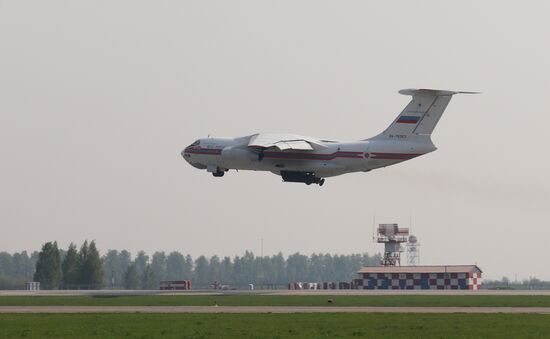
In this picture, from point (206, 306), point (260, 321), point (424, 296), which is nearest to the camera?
point (260, 321)

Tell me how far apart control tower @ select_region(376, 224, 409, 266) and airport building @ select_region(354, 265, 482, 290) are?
11.5 metres

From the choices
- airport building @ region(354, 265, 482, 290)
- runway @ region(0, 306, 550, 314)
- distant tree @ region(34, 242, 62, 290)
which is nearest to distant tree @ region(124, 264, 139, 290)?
distant tree @ region(34, 242, 62, 290)

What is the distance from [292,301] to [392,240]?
206ft

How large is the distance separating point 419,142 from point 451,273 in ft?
110

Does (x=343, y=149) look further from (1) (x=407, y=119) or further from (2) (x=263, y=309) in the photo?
(2) (x=263, y=309)

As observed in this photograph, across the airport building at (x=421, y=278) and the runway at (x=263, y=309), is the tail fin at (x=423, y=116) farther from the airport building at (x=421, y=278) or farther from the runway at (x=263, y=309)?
the airport building at (x=421, y=278)

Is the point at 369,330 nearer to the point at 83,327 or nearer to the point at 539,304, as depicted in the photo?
the point at 83,327

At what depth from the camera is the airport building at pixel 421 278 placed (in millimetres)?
110688

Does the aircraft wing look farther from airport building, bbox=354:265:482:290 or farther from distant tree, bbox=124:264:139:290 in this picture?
distant tree, bbox=124:264:139:290

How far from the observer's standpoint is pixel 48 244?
15712cm

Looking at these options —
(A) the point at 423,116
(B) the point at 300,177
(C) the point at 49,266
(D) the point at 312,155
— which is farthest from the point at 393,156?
(C) the point at 49,266

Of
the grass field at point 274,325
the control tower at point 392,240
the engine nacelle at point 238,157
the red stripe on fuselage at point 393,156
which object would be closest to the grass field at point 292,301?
the red stripe on fuselage at point 393,156

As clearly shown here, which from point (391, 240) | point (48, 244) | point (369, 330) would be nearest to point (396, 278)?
point (391, 240)

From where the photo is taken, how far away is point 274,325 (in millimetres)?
46375
